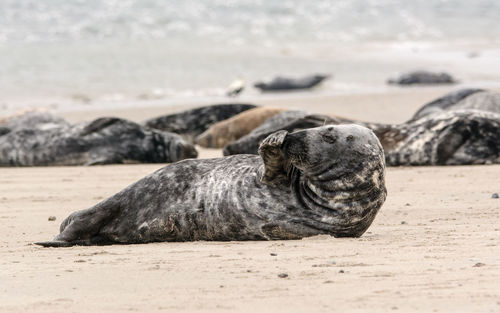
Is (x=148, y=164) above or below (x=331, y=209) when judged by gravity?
below

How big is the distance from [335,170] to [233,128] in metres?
6.07

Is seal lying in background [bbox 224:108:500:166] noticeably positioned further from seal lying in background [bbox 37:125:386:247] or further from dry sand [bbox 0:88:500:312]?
seal lying in background [bbox 37:125:386:247]

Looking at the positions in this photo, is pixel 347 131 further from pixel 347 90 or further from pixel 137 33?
pixel 137 33

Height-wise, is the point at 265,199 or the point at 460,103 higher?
the point at 265,199

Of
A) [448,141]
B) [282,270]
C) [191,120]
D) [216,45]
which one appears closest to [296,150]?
[282,270]

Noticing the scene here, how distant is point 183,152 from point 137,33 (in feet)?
69.3

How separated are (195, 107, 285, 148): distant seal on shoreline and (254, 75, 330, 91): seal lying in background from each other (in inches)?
306

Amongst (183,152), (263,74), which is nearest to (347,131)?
(183,152)

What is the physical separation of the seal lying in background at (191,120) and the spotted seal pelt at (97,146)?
6.01 ft

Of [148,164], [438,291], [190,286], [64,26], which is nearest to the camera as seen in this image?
[438,291]

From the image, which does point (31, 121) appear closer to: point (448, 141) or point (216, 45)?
point (448, 141)

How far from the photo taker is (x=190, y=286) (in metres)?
4.03

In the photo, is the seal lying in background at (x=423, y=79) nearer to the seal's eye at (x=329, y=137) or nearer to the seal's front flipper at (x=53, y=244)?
the seal's eye at (x=329, y=137)

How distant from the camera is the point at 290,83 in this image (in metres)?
20.0
